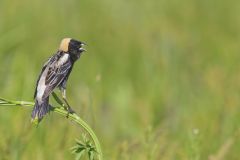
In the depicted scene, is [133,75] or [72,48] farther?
[133,75]

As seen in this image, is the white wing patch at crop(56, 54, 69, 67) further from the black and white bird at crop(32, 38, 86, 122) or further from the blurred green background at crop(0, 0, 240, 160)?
the blurred green background at crop(0, 0, 240, 160)

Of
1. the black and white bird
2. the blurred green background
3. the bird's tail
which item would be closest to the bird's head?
the black and white bird

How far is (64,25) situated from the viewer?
742 cm

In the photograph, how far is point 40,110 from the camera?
222 centimetres

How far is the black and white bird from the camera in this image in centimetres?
225

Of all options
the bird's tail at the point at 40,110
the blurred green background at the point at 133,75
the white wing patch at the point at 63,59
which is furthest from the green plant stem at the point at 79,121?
the blurred green background at the point at 133,75

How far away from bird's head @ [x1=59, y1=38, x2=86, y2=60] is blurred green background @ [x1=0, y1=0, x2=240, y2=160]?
0.95m

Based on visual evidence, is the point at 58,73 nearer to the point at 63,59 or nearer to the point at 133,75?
the point at 63,59

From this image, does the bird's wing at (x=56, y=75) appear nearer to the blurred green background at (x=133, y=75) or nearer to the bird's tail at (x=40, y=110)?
the bird's tail at (x=40, y=110)

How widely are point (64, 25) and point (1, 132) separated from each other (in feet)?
11.9

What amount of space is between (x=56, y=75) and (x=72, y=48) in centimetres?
8

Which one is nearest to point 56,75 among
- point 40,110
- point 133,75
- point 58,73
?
point 58,73

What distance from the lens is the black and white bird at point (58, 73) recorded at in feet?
7.39

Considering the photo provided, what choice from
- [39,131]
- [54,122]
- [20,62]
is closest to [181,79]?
[20,62]
